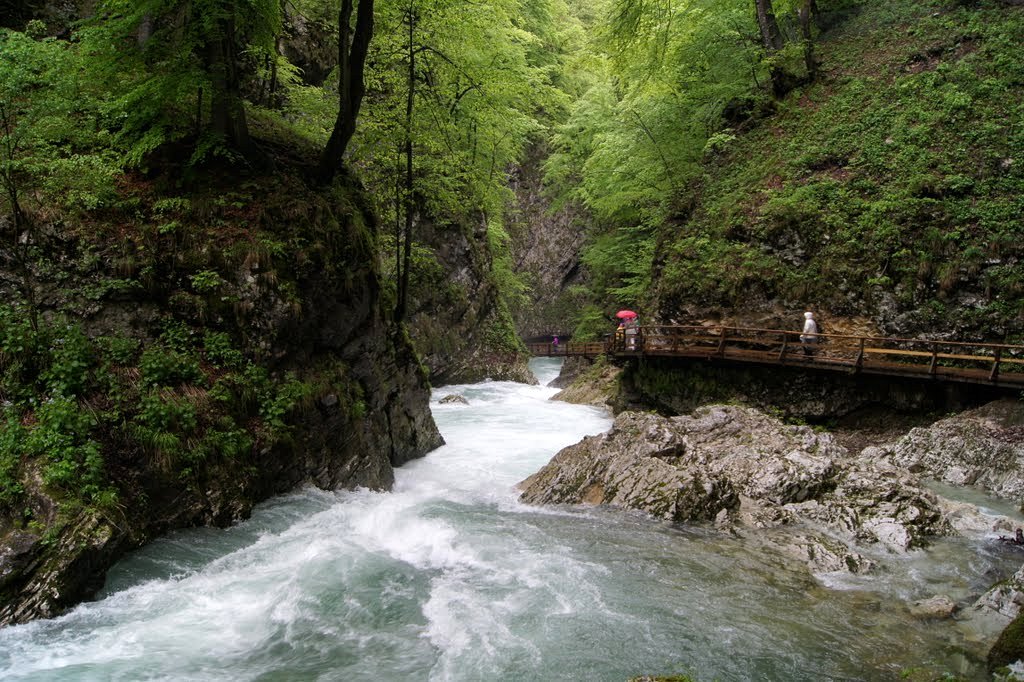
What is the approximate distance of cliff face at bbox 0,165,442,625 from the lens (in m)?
5.47

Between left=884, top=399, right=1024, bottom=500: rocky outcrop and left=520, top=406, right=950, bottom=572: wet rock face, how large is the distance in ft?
3.02

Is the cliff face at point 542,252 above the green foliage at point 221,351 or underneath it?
above

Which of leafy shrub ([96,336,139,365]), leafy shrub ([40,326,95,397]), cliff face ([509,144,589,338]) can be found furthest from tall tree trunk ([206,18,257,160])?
cliff face ([509,144,589,338])

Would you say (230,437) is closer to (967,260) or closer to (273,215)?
(273,215)

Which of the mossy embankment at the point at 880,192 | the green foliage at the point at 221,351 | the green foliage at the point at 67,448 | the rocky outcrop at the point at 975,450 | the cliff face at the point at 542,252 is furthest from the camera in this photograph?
the cliff face at the point at 542,252

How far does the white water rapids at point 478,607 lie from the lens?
4.83 metres

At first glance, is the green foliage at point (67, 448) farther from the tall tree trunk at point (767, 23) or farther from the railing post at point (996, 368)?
the tall tree trunk at point (767, 23)

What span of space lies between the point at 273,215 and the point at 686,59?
15.9 m

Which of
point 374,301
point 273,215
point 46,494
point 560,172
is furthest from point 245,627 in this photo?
point 560,172

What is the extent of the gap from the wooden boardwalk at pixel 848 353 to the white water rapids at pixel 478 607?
17.2ft

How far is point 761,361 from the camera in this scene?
47.2 feet

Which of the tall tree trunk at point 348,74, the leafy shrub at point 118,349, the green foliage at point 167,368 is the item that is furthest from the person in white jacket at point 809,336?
the leafy shrub at point 118,349

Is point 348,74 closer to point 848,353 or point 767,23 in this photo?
point 848,353

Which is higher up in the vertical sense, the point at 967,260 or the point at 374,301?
the point at 967,260
